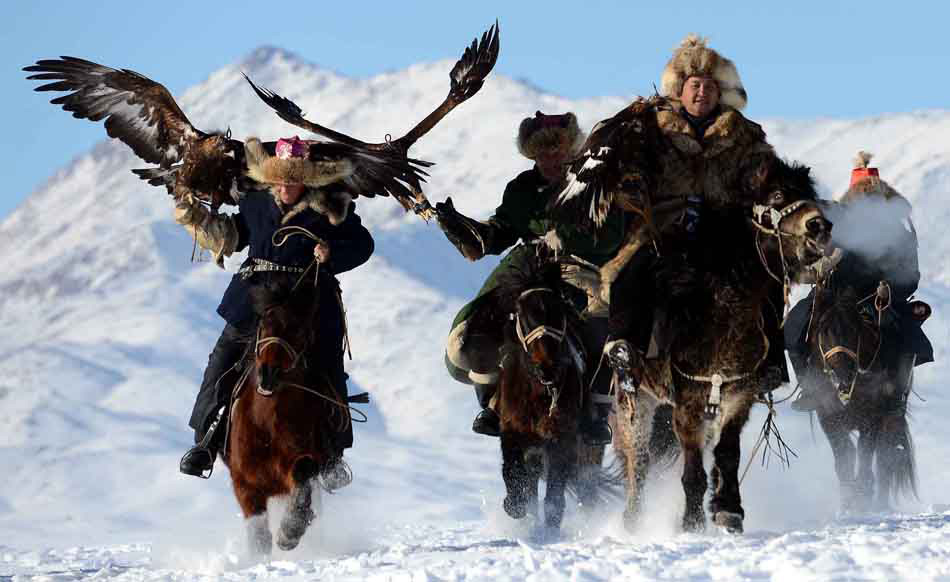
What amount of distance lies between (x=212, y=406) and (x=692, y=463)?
2.74m

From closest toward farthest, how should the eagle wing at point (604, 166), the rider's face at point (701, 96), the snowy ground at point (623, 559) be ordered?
the snowy ground at point (623, 559) → the eagle wing at point (604, 166) → the rider's face at point (701, 96)

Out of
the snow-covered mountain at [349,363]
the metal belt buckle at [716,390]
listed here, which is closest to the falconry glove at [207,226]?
the snow-covered mountain at [349,363]

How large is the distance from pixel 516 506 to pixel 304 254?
1.96 meters

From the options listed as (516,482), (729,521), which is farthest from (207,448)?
(729,521)

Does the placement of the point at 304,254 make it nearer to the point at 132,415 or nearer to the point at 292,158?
the point at 292,158

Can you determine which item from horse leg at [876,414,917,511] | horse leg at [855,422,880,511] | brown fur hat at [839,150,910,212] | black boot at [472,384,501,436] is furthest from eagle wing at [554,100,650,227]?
horse leg at [876,414,917,511]

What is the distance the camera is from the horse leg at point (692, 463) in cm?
961

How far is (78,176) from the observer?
116438mm

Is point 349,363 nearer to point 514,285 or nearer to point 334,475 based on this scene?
point 514,285

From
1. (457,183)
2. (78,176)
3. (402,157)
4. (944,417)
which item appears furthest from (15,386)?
(78,176)

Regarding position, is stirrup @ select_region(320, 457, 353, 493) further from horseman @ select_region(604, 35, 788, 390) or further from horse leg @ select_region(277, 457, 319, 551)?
horseman @ select_region(604, 35, 788, 390)

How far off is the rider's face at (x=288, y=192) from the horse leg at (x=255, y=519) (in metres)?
1.67

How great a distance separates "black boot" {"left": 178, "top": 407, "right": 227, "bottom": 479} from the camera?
33.9 ft

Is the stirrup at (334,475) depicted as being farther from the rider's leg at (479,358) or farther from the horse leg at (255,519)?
the rider's leg at (479,358)
